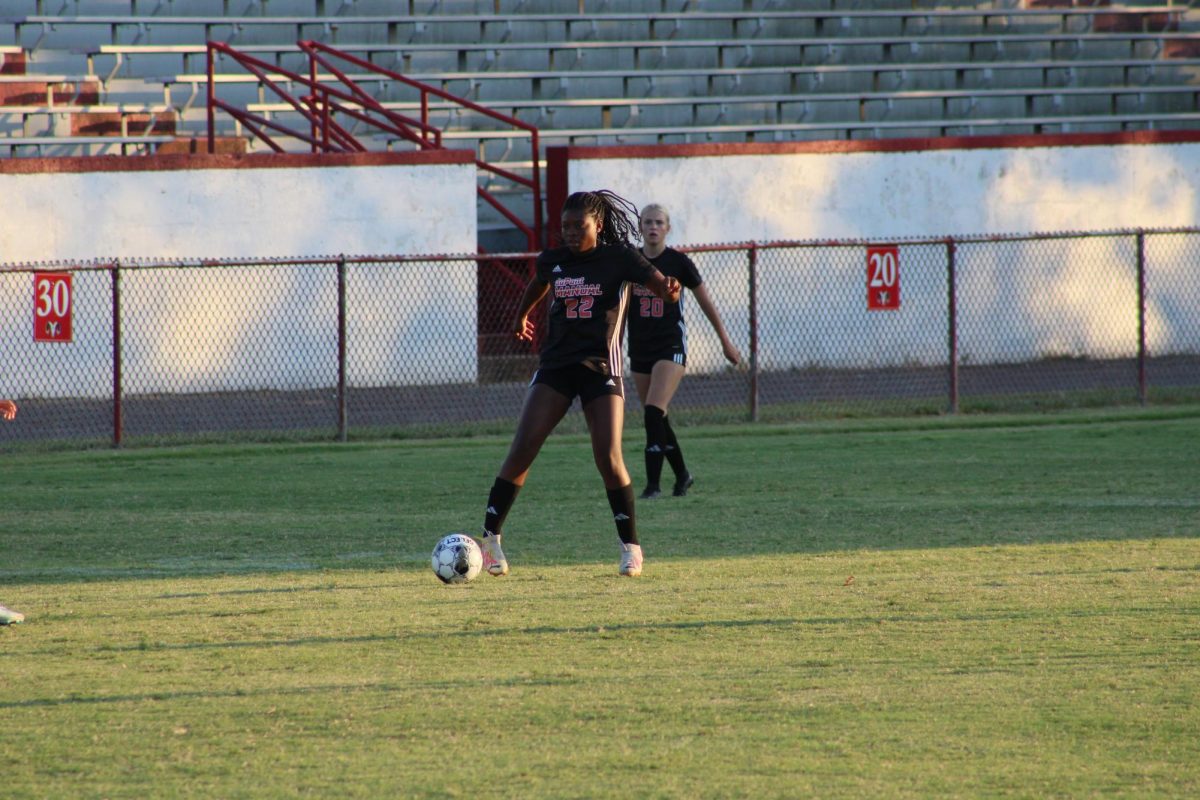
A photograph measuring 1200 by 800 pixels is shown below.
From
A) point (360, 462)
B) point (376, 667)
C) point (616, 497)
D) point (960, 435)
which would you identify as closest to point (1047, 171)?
point (960, 435)

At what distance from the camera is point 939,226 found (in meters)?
22.5

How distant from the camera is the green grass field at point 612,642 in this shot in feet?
16.6

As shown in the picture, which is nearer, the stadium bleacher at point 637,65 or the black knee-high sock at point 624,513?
the black knee-high sock at point 624,513

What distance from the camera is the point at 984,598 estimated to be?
7645 millimetres

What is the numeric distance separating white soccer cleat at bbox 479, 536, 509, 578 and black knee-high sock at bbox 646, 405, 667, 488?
295cm

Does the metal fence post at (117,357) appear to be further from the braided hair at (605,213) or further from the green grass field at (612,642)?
the braided hair at (605,213)

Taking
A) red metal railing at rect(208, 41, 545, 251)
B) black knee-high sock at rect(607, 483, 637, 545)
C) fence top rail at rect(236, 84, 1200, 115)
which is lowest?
black knee-high sock at rect(607, 483, 637, 545)

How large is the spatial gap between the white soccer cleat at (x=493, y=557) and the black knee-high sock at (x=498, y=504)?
59mm

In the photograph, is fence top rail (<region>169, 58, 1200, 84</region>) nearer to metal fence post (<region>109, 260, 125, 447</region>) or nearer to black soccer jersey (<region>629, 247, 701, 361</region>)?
metal fence post (<region>109, 260, 125, 447</region>)

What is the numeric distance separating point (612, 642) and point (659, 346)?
15.6ft

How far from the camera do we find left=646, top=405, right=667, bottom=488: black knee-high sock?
11.1 m

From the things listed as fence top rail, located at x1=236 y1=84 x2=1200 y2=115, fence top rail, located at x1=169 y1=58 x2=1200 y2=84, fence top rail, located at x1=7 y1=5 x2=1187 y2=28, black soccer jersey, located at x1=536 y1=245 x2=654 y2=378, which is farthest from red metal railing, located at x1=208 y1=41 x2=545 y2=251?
black soccer jersey, located at x1=536 y1=245 x2=654 y2=378

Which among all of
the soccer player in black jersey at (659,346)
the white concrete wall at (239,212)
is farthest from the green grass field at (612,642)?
the white concrete wall at (239,212)

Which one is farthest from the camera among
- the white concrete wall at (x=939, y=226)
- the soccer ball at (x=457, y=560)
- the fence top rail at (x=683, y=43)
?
the fence top rail at (x=683, y=43)
